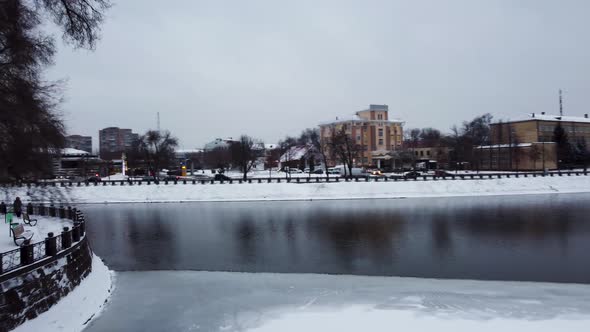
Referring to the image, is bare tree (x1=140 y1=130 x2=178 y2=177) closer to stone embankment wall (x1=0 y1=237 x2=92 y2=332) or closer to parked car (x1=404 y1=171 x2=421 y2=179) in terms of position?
parked car (x1=404 y1=171 x2=421 y2=179)

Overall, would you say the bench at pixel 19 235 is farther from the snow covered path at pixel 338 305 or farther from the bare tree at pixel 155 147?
the bare tree at pixel 155 147

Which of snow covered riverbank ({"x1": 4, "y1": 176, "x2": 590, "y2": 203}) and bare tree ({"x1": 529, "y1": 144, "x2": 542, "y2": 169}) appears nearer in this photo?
snow covered riverbank ({"x1": 4, "y1": 176, "x2": 590, "y2": 203})

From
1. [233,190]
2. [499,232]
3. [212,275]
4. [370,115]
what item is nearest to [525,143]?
[370,115]

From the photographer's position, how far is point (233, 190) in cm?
5044

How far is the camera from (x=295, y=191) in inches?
1951

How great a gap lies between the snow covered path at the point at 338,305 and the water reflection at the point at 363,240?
5.30 ft

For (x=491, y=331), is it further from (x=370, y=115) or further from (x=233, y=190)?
(x=370, y=115)

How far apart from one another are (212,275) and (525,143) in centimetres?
8178

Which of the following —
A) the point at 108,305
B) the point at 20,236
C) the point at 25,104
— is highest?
the point at 25,104

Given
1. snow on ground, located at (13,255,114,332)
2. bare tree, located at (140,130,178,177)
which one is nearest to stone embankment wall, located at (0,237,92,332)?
snow on ground, located at (13,255,114,332)

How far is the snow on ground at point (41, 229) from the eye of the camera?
16.1 m

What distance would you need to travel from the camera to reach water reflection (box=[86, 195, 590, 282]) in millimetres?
16969

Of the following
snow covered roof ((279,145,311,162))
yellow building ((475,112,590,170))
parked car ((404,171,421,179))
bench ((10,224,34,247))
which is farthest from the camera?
snow covered roof ((279,145,311,162))

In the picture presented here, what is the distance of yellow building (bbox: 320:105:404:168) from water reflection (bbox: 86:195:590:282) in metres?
57.6
